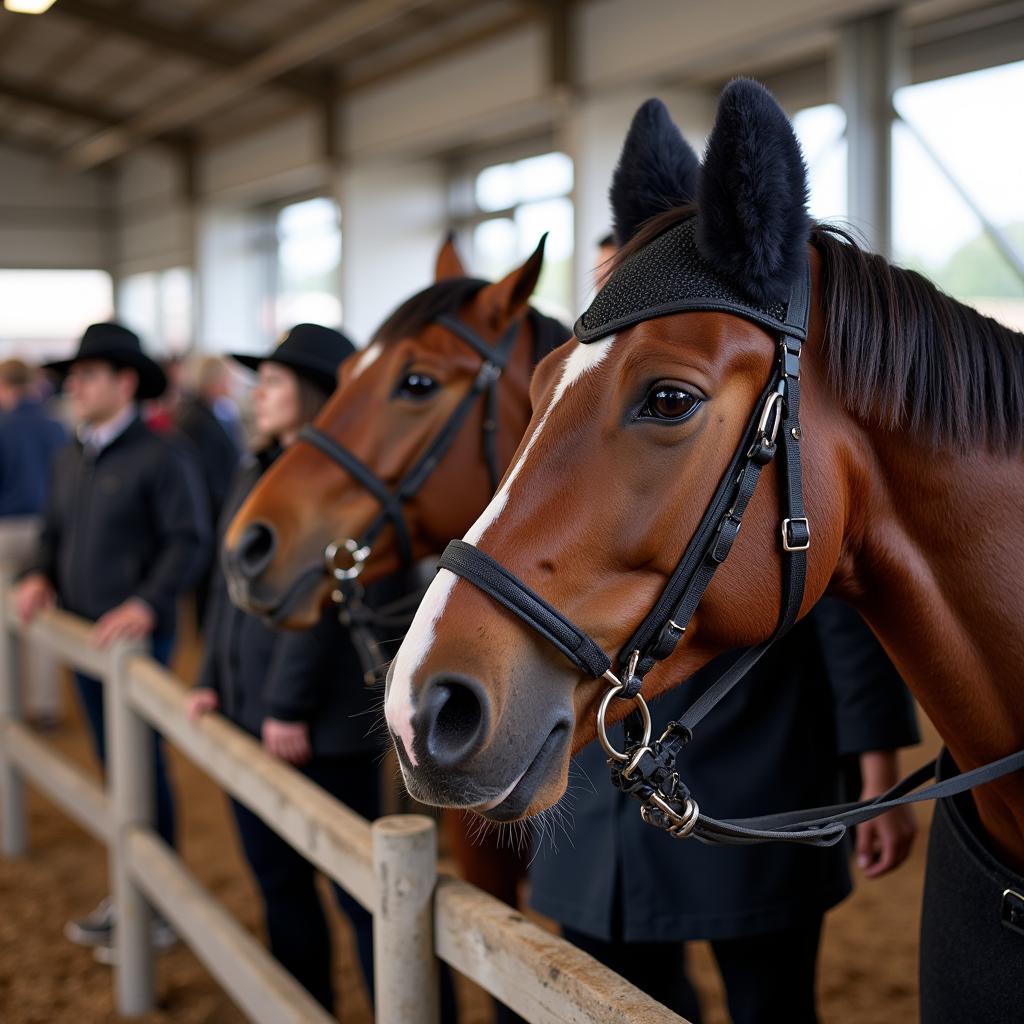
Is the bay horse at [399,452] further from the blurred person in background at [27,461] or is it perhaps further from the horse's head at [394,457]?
the blurred person in background at [27,461]

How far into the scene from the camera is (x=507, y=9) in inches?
276

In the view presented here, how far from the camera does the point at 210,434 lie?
20.5 ft

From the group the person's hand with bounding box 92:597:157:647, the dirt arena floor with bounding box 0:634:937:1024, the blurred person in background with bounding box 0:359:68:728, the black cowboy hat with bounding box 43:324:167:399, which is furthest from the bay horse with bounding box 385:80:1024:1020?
the blurred person in background with bounding box 0:359:68:728

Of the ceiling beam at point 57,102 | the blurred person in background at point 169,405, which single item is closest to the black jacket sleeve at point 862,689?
the blurred person in background at point 169,405

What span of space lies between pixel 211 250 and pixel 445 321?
432 inches

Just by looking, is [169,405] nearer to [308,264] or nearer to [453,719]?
[308,264]

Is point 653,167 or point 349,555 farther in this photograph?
point 349,555

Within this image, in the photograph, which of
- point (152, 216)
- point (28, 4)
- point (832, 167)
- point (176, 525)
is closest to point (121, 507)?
point (176, 525)

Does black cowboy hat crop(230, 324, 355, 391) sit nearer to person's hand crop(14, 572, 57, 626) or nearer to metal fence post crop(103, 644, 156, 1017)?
metal fence post crop(103, 644, 156, 1017)

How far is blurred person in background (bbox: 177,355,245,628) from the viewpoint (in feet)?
20.1

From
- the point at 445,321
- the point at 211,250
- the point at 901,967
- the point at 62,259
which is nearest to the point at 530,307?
the point at 445,321

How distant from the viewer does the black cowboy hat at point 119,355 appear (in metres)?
3.20

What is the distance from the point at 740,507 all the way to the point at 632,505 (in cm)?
9

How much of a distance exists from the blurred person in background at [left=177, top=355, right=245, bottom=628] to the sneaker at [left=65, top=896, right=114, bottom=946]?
3.00m
